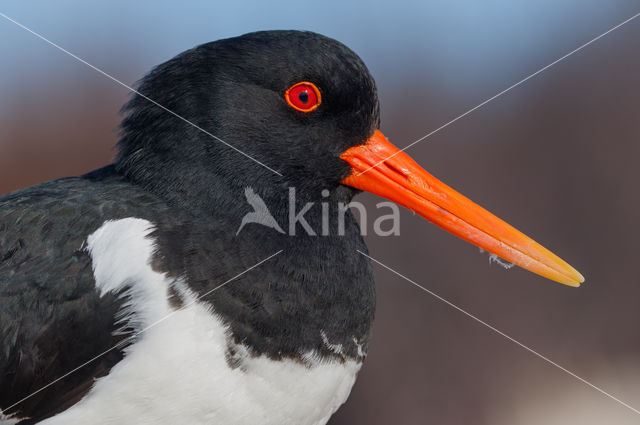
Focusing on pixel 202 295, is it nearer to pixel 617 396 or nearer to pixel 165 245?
pixel 165 245

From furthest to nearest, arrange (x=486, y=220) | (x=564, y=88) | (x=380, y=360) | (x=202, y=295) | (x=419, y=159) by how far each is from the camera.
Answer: (x=564, y=88)
(x=419, y=159)
(x=380, y=360)
(x=486, y=220)
(x=202, y=295)

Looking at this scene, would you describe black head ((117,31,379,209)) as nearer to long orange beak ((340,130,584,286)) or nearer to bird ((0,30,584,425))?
bird ((0,30,584,425))

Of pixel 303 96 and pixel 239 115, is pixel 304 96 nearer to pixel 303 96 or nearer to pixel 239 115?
pixel 303 96

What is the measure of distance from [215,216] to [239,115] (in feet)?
1.41

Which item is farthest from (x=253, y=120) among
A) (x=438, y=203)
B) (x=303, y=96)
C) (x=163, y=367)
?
(x=163, y=367)

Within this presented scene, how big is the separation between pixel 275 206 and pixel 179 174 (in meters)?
0.39

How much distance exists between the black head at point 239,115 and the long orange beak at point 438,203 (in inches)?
8.6

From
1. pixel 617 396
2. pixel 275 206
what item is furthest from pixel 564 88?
pixel 275 206

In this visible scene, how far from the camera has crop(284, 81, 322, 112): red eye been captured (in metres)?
2.55

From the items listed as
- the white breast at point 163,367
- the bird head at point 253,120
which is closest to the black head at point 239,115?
the bird head at point 253,120

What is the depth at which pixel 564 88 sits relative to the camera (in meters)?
8.34

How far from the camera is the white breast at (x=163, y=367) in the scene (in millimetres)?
2139

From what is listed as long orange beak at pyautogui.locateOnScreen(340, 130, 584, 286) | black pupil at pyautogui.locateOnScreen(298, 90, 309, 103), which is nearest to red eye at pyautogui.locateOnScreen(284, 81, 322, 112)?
black pupil at pyautogui.locateOnScreen(298, 90, 309, 103)

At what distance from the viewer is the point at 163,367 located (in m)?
2.13
